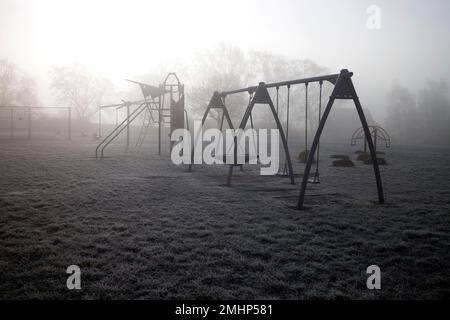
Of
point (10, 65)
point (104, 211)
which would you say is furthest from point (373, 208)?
point (10, 65)

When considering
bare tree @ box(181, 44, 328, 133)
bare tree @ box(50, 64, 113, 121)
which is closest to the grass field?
bare tree @ box(181, 44, 328, 133)

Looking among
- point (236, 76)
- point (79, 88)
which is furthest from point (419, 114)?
point (79, 88)

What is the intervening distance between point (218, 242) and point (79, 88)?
206 ft

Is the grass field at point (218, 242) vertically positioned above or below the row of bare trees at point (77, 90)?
below

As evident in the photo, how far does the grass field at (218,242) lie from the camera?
303 cm

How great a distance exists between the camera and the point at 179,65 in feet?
160

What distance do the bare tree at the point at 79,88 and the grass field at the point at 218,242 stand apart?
185ft

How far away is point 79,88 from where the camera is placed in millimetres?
59969

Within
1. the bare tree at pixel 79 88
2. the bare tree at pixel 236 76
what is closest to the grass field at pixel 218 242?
the bare tree at pixel 236 76

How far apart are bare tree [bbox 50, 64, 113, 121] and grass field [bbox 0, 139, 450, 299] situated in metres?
56.3

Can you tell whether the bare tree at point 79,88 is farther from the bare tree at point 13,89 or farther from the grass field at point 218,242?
the grass field at point 218,242

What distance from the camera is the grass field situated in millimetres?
3025

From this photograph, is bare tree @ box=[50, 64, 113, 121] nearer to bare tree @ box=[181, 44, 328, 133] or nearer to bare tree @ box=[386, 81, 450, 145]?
bare tree @ box=[181, 44, 328, 133]
